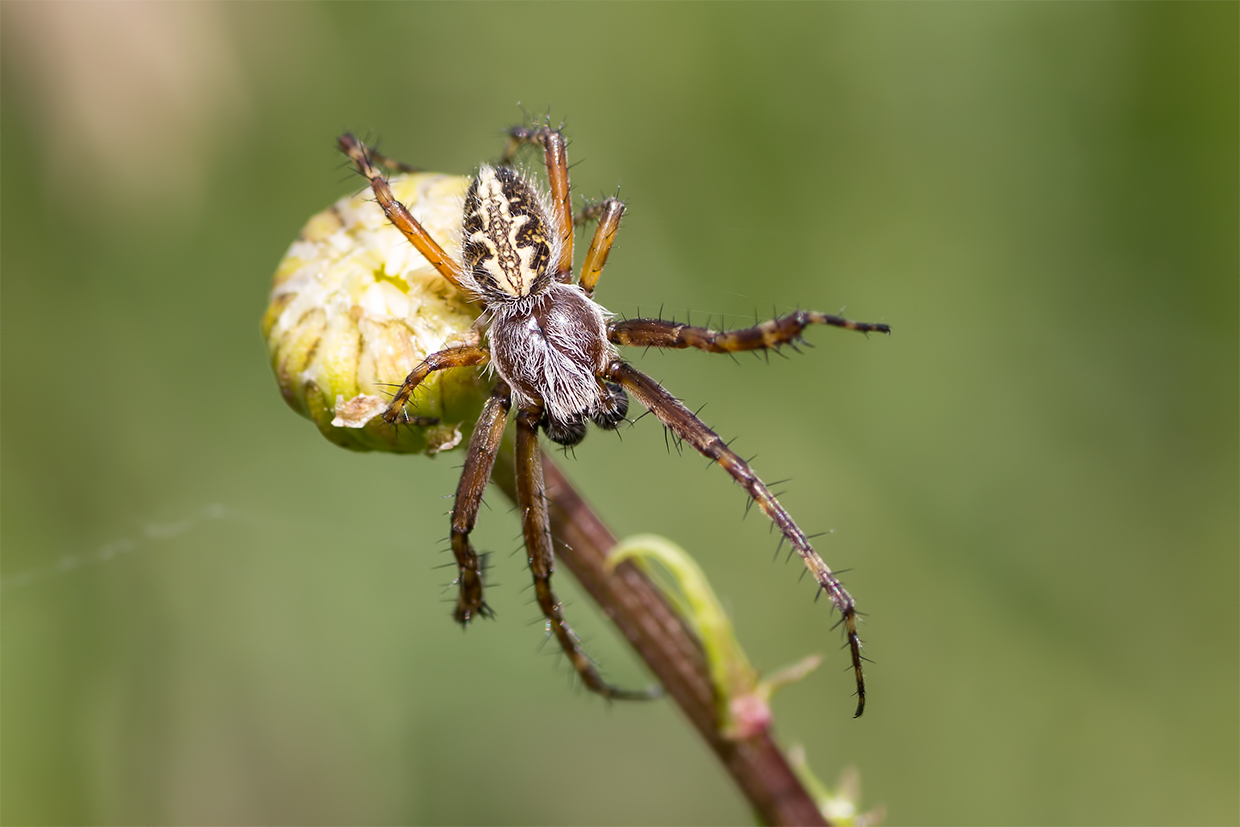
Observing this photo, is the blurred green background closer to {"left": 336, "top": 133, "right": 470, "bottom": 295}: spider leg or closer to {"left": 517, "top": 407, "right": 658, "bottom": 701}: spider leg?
{"left": 517, "top": 407, "right": 658, "bottom": 701}: spider leg

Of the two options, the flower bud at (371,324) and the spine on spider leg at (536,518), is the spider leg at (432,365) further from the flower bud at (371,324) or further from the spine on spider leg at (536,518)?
the spine on spider leg at (536,518)

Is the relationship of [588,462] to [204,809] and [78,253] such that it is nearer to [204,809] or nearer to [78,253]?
[204,809]

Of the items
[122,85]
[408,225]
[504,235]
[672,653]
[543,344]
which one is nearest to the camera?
[672,653]

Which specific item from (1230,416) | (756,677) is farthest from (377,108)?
(1230,416)

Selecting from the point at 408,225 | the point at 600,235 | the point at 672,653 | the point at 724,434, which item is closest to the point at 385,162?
the point at 408,225

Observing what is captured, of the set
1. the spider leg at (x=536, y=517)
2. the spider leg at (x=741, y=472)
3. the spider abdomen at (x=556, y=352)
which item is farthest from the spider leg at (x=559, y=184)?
the spider leg at (x=536, y=517)

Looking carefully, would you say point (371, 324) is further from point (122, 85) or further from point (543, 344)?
point (122, 85)

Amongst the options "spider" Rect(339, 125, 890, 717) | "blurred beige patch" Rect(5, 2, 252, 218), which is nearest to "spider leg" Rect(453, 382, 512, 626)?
"spider" Rect(339, 125, 890, 717)
